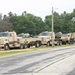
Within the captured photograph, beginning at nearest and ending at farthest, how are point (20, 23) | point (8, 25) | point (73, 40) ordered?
point (73, 40) → point (8, 25) → point (20, 23)

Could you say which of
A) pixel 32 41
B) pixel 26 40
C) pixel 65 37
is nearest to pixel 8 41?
pixel 26 40

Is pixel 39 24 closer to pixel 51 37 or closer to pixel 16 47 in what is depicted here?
pixel 51 37

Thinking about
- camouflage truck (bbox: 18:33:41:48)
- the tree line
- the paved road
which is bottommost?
the paved road

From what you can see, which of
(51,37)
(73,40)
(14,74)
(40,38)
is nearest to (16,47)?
(40,38)

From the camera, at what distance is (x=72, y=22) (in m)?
133

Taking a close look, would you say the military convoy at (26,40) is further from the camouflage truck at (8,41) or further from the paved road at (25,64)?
the paved road at (25,64)

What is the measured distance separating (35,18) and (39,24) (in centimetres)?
447

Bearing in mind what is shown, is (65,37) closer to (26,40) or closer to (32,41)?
(32,41)

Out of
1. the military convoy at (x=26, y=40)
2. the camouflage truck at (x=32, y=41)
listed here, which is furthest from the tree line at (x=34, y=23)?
the camouflage truck at (x=32, y=41)

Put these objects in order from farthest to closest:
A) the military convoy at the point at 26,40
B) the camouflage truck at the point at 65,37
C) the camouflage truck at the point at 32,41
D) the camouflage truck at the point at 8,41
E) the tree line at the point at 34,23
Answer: the tree line at the point at 34,23 < the camouflage truck at the point at 65,37 < the camouflage truck at the point at 32,41 < the military convoy at the point at 26,40 < the camouflage truck at the point at 8,41

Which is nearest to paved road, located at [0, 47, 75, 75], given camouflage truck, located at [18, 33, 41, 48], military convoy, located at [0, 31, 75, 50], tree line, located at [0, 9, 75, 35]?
military convoy, located at [0, 31, 75, 50]

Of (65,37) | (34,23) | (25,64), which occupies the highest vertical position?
(34,23)

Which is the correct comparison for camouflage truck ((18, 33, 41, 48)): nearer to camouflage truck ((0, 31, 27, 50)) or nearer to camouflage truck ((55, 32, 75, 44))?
camouflage truck ((0, 31, 27, 50))

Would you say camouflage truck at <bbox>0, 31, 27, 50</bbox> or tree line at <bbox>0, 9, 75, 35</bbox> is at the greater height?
tree line at <bbox>0, 9, 75, 35</bbox>
